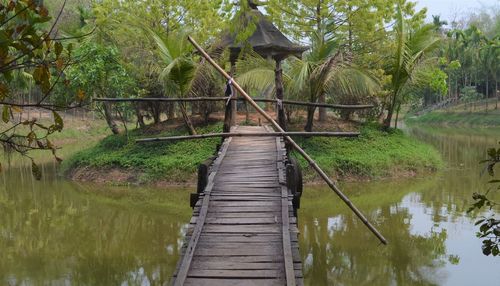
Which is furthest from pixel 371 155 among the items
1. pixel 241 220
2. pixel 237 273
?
pixel 237 273

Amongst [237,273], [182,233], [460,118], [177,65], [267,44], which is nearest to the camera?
[237,273]

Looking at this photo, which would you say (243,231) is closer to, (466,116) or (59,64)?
(59,64)

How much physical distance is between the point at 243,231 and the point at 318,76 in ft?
34.8

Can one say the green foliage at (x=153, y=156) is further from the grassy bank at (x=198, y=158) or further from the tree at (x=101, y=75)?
the tree at (x=101, y=75)

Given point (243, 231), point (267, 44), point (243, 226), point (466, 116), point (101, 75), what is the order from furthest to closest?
point (466, 116), point (101, 75), point (267, 44), point (243, 226), point (243, 231)

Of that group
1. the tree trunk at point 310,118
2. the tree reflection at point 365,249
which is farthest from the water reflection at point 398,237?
the tree trunk at point 310,118

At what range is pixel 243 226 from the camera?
236 inches

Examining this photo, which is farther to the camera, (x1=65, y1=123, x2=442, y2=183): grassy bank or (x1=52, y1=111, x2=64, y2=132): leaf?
(x1=65, y1=123, x2=442, y2=183): grassy bank

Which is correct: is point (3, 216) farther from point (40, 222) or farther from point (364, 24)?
point (364, 24)

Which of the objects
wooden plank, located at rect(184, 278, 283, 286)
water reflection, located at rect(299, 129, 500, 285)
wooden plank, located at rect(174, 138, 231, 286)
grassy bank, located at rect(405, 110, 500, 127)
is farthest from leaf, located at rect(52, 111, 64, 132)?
grassy bank, located at rect(405, 110, 500, 127)

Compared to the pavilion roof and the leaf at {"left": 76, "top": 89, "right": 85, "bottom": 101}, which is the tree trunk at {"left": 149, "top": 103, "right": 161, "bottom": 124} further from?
the leaf at {"left": 76, "top": 89, "right": 85, "bottom": 101}

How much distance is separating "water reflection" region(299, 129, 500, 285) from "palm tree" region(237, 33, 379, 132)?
324 centimetres

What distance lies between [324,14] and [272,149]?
33.2 feet

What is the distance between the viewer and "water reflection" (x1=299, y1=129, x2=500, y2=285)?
7.78 metres
